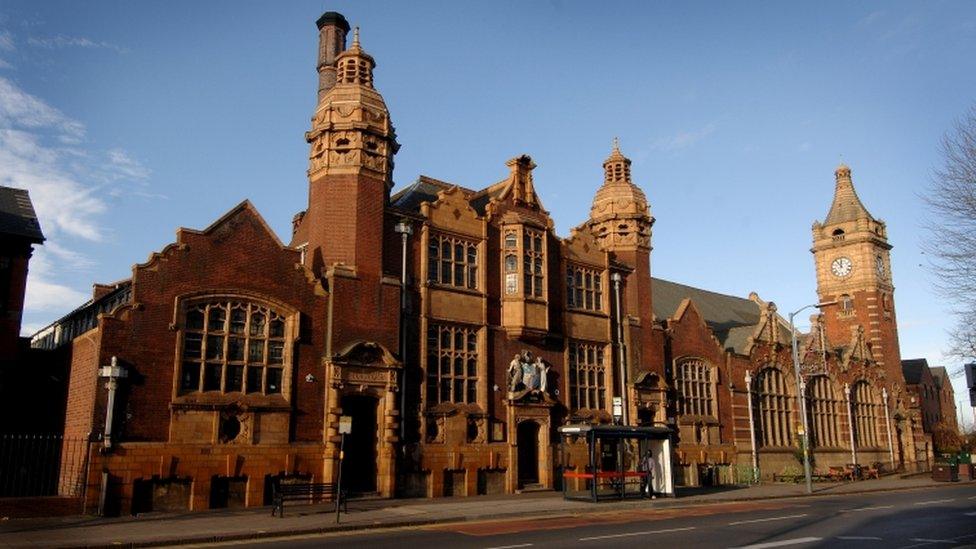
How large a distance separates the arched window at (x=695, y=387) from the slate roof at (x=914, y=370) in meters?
64.7

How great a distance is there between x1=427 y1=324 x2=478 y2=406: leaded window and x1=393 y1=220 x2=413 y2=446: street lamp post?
4.59 feet

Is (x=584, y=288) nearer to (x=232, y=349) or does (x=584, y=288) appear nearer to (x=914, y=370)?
(x=232, y=349)

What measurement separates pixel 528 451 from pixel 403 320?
28.8 feet

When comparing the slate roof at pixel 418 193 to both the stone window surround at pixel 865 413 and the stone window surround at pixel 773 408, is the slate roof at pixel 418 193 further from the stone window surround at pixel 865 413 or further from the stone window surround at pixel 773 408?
the stone window surround at pixel 865 413

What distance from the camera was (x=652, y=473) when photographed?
97.3ft

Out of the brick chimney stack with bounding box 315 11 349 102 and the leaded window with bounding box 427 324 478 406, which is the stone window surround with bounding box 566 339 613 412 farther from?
the brick chimney stack with bounding box 315 11 349 102

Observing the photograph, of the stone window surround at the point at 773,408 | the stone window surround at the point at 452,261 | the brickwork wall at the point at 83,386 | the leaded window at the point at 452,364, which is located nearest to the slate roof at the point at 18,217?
the brickwork wall at the point at 83,386

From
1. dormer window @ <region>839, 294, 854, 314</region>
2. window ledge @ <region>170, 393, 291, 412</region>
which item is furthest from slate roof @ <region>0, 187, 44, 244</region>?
dormer window @ <region>839, 294, 854, 314</region>

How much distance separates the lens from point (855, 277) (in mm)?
66062

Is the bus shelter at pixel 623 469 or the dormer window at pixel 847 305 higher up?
the dormer window at pixel 847 305

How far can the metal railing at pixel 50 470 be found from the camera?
2245cm

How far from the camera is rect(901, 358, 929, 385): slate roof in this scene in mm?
95875

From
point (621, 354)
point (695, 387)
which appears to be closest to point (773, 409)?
point (695, 387)

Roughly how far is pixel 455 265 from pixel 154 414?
513 inches
